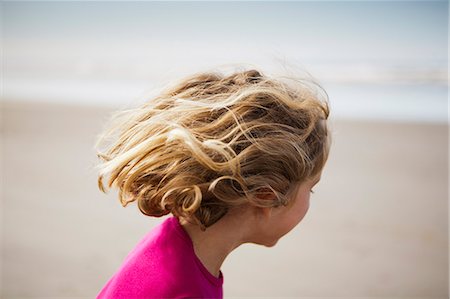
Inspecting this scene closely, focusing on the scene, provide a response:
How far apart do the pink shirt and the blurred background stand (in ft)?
1.73

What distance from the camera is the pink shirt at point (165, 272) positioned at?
1.39 meters

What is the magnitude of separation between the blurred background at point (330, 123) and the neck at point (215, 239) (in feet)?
1.67

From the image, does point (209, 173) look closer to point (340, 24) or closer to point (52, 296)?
point (52, 296)

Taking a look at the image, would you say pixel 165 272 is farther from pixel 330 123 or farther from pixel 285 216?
pixel 330 123

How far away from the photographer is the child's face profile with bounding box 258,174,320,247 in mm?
1630

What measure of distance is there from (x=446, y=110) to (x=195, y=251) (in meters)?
8.59

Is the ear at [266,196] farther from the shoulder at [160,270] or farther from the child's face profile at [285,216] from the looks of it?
the shoulder at [160,270]

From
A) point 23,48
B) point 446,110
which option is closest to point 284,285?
point 446,110

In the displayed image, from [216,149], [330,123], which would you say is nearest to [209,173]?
[216,149]

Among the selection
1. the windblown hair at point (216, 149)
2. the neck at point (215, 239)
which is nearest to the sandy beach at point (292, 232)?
the windblown hair at point (216, 149)

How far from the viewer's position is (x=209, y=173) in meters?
1.49

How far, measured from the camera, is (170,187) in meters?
1.49

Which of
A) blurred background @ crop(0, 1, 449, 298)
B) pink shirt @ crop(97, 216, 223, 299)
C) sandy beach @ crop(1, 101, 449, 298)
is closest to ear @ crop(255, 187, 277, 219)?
pink shirt @ crop(97, 216, 223, 299)

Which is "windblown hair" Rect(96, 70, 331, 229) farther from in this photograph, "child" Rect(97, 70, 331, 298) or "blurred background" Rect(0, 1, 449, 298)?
"blurred background" Rect(0, 1, 449, 298)
